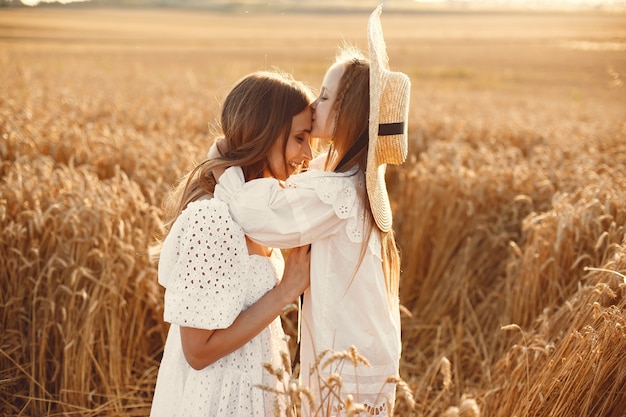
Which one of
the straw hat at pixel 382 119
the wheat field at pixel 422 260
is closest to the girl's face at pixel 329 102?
the straw hat at pixel 382 119

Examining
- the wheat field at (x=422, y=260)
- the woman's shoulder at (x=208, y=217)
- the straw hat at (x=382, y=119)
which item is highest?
the straw hat at (x=382, y=119)

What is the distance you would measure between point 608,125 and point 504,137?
2.17 m

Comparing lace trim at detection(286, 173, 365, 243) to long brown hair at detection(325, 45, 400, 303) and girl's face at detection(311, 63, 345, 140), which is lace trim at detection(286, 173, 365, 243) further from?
girl's face at detection(311, 63, 345, 140)

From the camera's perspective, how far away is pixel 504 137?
812 centimetres

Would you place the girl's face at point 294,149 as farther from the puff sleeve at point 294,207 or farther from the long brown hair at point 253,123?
the puff sleeve at point 294,207

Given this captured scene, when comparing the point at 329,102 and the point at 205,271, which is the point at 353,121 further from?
the point at 205,271

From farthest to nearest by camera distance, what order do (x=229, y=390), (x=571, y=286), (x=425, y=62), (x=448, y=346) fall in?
(x=425, y=62), (x=448, y=346), (x=571, y=286), (x=229, y=390)

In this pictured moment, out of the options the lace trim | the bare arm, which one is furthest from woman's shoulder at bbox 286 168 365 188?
the bare arm

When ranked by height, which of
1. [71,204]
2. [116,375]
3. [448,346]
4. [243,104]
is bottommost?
→ [448,346]

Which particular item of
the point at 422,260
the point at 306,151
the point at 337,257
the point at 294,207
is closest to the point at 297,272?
the point at 337,257

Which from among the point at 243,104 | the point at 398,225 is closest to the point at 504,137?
the point at 398,225

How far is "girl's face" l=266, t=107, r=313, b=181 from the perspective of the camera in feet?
7.61

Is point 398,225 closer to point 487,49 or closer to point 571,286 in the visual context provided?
point 571,286

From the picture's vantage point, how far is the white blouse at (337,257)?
208cm
